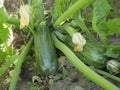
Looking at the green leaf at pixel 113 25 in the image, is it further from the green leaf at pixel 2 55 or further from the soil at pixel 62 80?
the green leaf at pixel 2 55

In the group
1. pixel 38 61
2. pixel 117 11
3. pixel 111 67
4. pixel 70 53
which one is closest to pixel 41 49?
pixel 38 61

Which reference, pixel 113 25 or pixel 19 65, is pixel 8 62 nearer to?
pixel 19 65

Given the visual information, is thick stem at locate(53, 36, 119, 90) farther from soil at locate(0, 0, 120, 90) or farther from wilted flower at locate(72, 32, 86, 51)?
soil at locate(0, 0, 120, 90)

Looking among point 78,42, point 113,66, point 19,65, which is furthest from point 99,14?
point 19,65

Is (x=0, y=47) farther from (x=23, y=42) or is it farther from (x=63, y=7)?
(x=63, y=7)

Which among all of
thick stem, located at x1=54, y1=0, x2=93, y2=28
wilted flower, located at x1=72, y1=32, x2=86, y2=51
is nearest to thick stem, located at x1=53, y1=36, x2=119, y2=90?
wilted flower, located at x1=72, y1=32, x2=86, y2=51

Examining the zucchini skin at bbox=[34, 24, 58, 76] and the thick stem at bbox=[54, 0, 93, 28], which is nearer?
the thick stem at bbox=[54, 0, 93, 28]

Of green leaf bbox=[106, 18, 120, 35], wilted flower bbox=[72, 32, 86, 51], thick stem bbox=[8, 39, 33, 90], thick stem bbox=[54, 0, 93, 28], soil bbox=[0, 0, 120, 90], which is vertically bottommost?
soil bbox=[0, 0, 120, 90]
